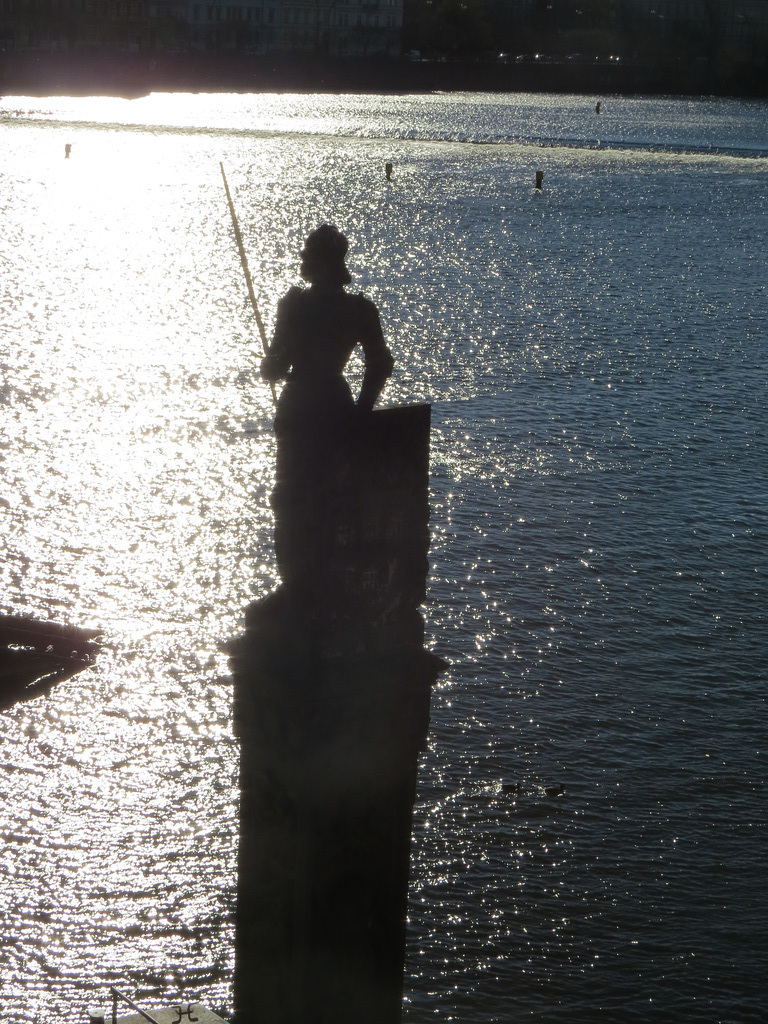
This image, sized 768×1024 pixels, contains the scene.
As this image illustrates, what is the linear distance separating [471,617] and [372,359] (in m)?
18.1

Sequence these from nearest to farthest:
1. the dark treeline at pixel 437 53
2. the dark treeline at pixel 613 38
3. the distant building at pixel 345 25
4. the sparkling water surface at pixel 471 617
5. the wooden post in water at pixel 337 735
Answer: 1. the wooden post in water at pixel 337 735
2. the sparkling water surface at pixel 471 617
3. the dark treeline at pixel 437 53
4. the dark treeline at pixel 613 38
5. the distant building at pixel 345 25

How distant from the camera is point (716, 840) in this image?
1944 cm

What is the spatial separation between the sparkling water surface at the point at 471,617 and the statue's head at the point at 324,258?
10.7m

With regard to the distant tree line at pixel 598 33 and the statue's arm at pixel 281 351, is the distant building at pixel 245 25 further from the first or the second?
the statue's arm at pixel 281 351

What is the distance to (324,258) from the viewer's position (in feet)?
24.2

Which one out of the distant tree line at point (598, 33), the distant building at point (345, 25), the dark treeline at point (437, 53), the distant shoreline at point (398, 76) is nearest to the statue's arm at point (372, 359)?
the dark treeline at point (437, 53)

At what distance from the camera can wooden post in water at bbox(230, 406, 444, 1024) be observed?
7.31m

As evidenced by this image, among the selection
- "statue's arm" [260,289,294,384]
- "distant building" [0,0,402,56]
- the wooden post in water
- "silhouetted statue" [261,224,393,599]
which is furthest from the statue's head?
"distant building" [0,0,402,56]

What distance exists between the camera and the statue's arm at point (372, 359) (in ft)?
23.8

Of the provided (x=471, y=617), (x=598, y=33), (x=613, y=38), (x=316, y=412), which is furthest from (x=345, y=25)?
(x=316, y=412)

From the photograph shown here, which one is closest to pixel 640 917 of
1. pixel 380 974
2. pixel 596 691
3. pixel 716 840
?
pixel 716 840

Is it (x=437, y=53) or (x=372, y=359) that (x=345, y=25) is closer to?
(x=437, y=53)

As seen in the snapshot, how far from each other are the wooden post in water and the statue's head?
29.1 inches

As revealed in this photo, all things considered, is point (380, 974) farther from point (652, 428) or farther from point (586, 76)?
point (586, 76)
